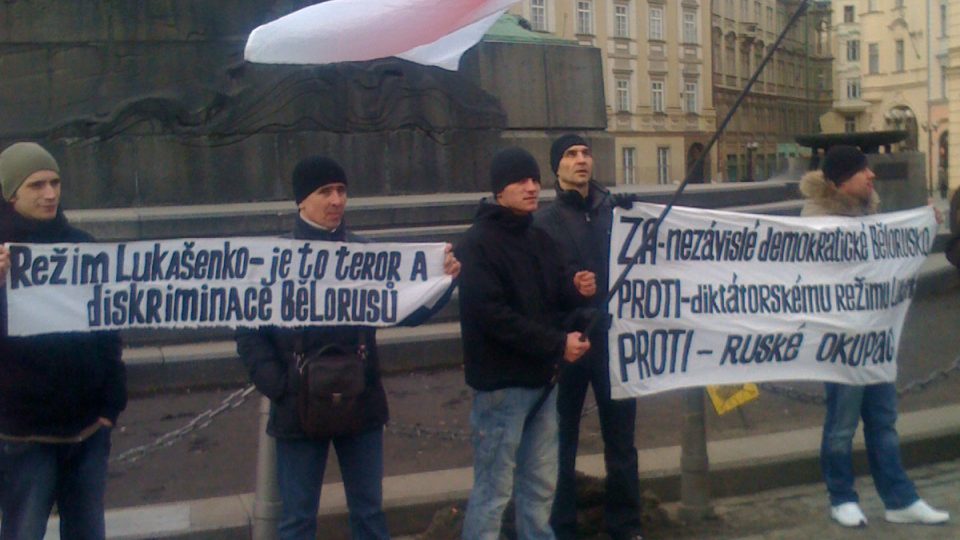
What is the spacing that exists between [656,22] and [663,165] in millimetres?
8276

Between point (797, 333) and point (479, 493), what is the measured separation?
210 cm

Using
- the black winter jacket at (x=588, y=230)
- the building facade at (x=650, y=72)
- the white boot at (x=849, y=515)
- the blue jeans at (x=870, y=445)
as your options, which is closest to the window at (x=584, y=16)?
the building facade at (x=650, y=72)

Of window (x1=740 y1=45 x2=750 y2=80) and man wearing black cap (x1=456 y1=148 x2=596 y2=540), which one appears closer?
man wearing black cap (x1=456 y1=148 x2=596 y2=540)

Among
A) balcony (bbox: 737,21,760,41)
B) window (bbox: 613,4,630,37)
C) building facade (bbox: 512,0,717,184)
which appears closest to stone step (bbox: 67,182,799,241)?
building facade (bbox: 512,0,717,184)

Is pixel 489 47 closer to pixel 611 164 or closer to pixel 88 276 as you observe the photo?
pixel 611 164

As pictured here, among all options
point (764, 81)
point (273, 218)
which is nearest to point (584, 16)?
point (764, 81)

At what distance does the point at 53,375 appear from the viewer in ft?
14.0

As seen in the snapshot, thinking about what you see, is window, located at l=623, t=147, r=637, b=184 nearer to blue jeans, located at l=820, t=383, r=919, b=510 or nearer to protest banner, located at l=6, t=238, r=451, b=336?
blue jeans, located at l=820, t=383, r=919, b=510

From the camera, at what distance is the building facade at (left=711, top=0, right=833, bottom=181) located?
6800cm

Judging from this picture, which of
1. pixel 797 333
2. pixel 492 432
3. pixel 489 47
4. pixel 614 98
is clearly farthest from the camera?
pixel 614 98

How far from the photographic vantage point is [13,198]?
4.36m

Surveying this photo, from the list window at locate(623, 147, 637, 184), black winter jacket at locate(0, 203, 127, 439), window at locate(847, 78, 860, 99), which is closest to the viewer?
black winter jacket at locate(0, 203, 127, 439)

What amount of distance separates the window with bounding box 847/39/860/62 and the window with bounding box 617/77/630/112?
30.2 metres

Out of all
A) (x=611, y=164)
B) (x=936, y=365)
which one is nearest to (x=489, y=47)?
(x=611, y=164)
